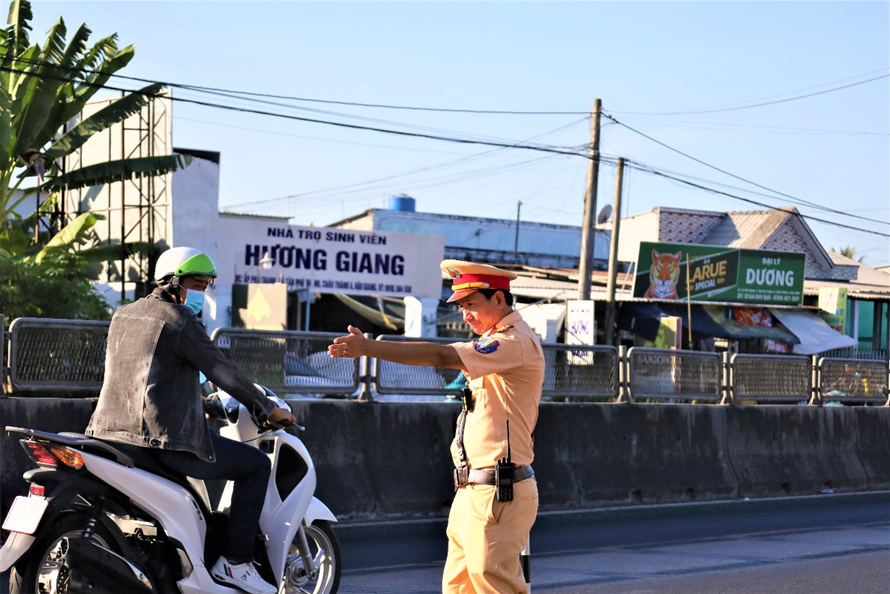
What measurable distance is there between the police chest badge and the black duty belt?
0.49 m

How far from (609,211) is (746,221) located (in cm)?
1396

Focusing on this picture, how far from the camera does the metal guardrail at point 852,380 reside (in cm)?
1402

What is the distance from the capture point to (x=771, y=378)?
13.3 metres

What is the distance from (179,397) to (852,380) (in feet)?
38.2

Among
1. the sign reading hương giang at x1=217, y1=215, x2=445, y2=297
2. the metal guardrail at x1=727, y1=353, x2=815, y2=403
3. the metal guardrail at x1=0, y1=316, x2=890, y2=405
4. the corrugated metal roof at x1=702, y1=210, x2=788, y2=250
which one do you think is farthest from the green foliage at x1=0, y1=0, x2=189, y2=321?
the corrugated metal roof at x1=702, y1=210, x2=788, y2=250

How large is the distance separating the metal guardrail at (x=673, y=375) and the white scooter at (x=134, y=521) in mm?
6973

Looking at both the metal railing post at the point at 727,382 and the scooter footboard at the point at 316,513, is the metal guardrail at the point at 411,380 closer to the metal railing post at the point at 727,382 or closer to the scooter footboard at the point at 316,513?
the metal railing post at the point at 727,382

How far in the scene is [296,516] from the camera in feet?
18.1

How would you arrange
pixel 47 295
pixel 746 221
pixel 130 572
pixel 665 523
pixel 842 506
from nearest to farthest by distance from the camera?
pixel 130 572
pixel 665 523
pixel 842 506
pixel 47 295
pixel 746 221

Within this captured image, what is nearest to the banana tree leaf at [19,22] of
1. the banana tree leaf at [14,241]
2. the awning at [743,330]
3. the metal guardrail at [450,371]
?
the banana tree leaf at [14,241]

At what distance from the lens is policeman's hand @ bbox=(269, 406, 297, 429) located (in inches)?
207

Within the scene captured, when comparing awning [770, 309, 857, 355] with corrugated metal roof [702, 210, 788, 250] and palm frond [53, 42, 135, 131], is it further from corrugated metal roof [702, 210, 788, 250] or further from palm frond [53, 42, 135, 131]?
palm frond [53, 42, 135, 131]

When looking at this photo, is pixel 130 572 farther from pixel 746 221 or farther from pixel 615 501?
pixel 746 221

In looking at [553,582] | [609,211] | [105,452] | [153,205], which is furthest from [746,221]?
[105,452]
